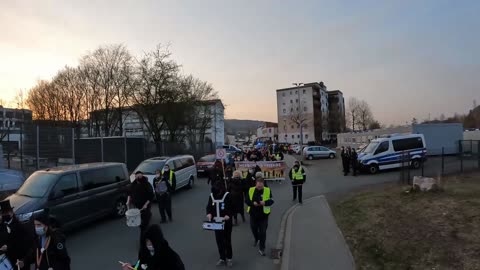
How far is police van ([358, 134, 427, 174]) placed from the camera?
25188mm

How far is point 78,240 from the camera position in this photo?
33.5 ft

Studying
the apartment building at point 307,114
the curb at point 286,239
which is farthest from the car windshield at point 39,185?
the apartment building at point 307,114

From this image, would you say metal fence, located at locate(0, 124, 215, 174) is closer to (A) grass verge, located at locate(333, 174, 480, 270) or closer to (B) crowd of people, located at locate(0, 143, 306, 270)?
(B) crowd of people, located at locate(0, 143, 306, 270)

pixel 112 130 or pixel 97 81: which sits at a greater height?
pixel 97 81

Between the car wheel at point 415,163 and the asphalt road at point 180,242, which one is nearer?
the asphalt road at point 180,242

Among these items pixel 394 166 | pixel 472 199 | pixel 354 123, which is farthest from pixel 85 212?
pixel 354 123

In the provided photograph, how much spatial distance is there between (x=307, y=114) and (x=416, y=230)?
10699 centimetres

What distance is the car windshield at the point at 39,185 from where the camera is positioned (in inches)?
394

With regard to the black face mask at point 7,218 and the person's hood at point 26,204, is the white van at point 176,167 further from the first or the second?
the black face mask at point 7,218

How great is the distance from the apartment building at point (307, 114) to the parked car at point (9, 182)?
309 feet

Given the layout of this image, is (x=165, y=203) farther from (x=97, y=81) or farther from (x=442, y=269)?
(x=97, y=81)

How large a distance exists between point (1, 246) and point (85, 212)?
557 centimetres

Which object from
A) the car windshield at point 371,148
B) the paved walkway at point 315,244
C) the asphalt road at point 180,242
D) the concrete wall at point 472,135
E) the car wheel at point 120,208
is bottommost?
the asphalt road at point 180,242

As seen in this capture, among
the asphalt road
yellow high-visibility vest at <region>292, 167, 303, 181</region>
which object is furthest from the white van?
yellow high-visibility vest at <region>292, 167, 303, 181</region>
